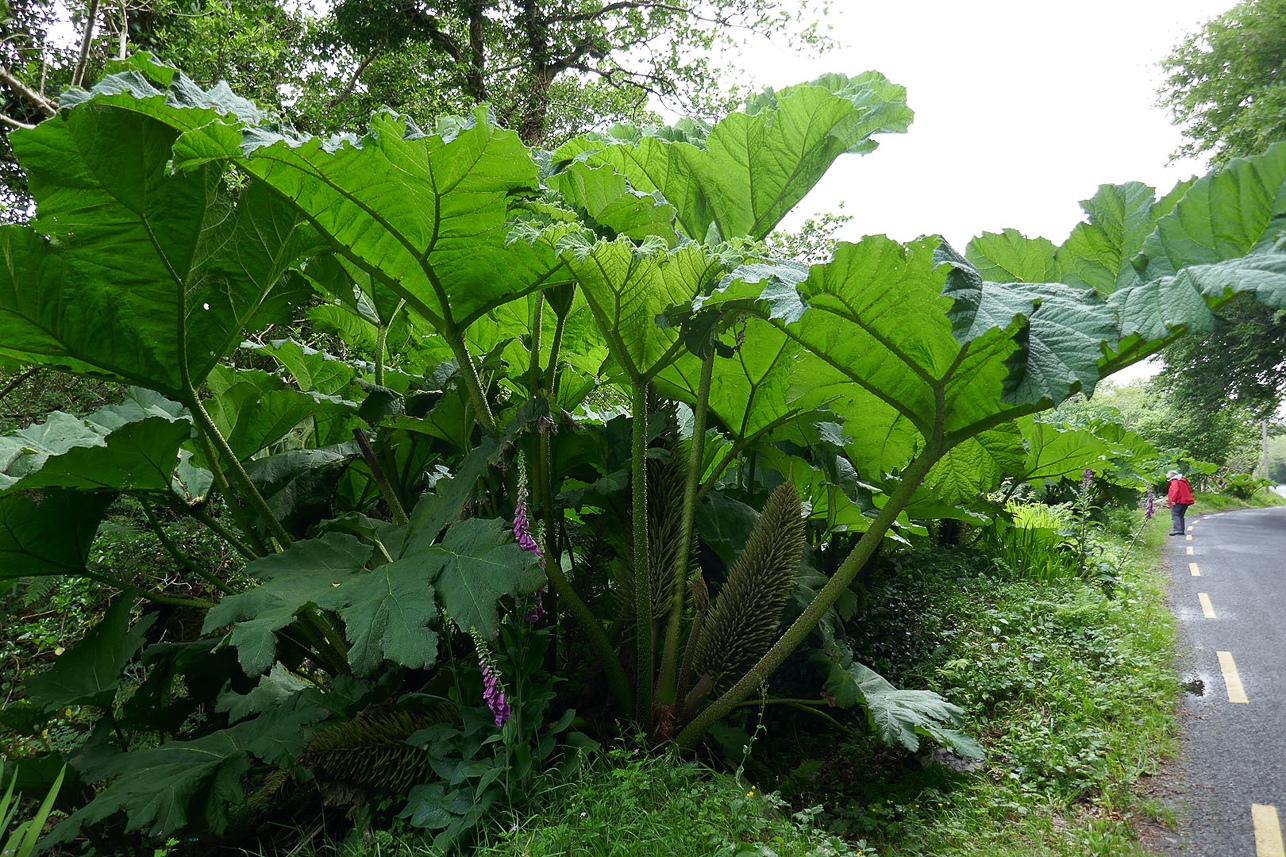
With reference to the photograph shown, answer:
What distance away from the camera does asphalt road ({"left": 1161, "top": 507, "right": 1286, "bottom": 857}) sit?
7.24 feet

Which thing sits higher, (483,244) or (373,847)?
(483,244)

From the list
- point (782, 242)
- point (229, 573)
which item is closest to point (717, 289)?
point (229, 573)

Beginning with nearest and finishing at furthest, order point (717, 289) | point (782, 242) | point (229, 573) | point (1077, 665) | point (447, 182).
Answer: point (717, 289) < point (447, 182) < point (1077, 665) < point (229, 573) < point (782, 242)

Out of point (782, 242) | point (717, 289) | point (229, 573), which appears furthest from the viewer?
point (782, 242)

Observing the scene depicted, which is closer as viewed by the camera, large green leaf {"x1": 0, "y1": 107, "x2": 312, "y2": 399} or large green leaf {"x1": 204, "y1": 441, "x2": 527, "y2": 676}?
large green leaf {"x1": 204, "y1": 441, "x2": 527, "y2": 676}

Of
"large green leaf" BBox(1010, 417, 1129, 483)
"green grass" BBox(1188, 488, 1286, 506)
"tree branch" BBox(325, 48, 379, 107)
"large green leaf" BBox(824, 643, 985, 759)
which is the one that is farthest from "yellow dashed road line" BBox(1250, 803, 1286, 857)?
"green grass" BBox(1188, 488, 1286, 506)

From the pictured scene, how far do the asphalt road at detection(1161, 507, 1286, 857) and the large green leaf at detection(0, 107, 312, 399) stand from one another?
2954mm

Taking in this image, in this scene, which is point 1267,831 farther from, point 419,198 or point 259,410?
point 259,410

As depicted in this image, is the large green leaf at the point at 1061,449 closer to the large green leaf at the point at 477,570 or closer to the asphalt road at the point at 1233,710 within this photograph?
the asphalt road at the point at 1233,710

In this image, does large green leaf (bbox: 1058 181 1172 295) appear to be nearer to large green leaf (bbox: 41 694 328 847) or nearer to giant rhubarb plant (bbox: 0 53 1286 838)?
giant rhubarb plant (bbox: 0 53 1286 838)

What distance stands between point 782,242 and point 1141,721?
31.6 feet

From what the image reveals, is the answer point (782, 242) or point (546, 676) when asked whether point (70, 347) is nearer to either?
point (546, 676)

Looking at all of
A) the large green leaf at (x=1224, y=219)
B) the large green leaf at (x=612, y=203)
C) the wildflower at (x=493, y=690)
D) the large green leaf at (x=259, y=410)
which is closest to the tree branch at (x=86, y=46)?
the large green leaf at (x=259, y=410)

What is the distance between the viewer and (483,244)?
172cm
